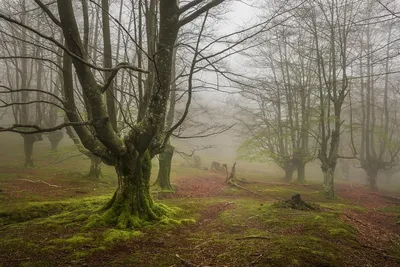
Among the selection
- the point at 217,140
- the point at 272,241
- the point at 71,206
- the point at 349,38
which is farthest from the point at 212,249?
the point at 217,140

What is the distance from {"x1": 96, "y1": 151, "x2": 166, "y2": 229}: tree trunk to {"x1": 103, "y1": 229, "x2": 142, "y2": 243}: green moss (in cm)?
50

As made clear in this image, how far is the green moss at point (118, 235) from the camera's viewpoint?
14.9 ft

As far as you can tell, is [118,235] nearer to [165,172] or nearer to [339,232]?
[339,232]

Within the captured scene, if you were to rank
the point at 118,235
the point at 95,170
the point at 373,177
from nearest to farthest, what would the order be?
the point at 118,235 < the point at 95,170 < the point at 373,177

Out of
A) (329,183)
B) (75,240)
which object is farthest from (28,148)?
(329,183)

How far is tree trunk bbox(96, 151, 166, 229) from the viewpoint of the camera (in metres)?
5.53

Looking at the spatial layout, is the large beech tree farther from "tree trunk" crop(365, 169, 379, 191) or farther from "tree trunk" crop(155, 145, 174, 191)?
"tree trunk" crop(365, 169, 379, 191)

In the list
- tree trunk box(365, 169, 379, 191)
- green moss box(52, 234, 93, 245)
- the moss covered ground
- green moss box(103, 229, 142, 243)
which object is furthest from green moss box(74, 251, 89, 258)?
tree trunk box(365, 169, 379, 191)

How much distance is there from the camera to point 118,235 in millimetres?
4719

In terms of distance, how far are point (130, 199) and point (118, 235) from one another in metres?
1.14

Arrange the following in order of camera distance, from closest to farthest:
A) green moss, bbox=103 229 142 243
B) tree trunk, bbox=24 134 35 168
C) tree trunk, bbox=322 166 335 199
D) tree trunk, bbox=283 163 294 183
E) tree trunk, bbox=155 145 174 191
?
green moss, bbox=103 229 142 243 → tree trunk, bbox=155 145 174 191 → tree trunk, bbox=322 166 335 199 → tree trunk, bbox=24 134 35 168 → tree trunk, bbox=283 163 294 183

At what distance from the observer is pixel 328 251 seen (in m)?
4.11

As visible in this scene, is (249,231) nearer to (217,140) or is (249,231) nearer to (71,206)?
(71,206)

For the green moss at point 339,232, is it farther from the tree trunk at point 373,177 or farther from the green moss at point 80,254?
the tree trunk at point 373,177
